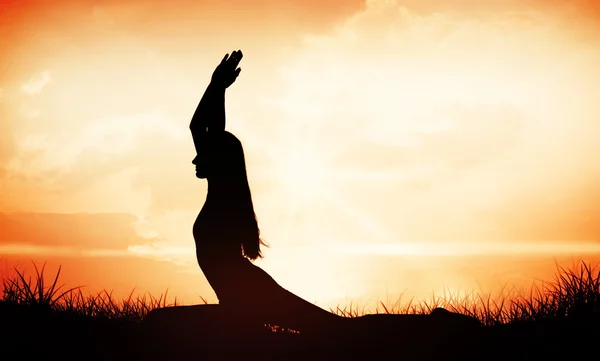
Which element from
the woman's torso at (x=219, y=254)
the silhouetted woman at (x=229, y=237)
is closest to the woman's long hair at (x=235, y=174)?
the silhouetted woman at (x=229, y=237)

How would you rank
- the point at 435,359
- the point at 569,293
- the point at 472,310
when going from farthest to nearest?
the point at 472,310
the point at 569,293
the point at 435,359

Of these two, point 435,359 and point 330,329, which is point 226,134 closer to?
point 330,329

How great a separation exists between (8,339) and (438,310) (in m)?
4.54

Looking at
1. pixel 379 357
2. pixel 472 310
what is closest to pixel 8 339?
pixel 379 357

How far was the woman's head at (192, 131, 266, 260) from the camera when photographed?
259 inches

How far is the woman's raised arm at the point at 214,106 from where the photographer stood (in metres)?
6.64

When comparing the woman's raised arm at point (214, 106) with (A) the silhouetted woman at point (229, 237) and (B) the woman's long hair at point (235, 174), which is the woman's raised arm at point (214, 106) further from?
(B) the woman's long hair at point (235, 174)

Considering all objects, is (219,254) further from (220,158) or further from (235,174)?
(220,158)

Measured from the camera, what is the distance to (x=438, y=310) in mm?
7160

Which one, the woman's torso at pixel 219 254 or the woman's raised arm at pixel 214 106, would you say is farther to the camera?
the woman's raised arm at pixel 214 106

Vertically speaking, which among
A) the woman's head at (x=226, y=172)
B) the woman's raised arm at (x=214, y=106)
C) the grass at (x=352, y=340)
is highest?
the woman's raised arm at (x=214, y=106)

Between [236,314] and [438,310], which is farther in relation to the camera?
[438,310]

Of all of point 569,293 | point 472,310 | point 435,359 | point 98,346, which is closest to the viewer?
point 435,359

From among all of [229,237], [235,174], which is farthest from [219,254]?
[235,174]
